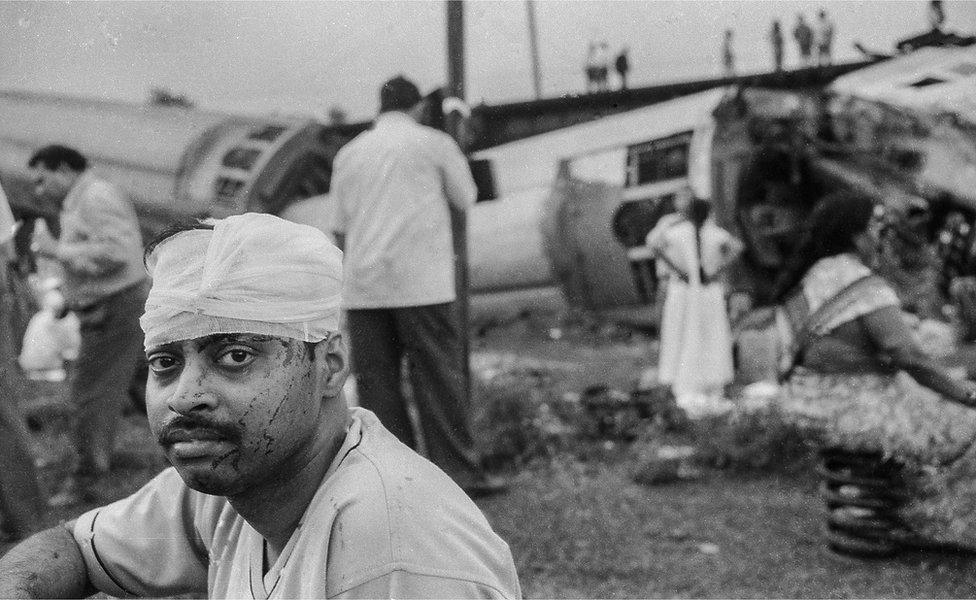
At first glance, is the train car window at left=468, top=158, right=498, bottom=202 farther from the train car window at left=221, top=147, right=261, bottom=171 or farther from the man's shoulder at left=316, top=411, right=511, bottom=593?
the man's shoulder at left=316, top=411, right=511, bottom=593

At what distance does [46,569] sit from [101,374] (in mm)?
3424

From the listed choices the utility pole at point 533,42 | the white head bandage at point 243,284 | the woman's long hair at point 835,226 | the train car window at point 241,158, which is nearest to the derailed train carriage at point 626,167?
the train car window at point 241,158

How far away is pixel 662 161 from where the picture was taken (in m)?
9.07

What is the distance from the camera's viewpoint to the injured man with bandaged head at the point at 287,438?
3.99 ft

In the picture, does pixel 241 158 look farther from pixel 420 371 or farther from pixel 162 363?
pixel 162 363

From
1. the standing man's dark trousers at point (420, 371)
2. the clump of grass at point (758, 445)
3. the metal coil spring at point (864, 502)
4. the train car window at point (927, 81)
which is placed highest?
the train car window at point (927, 81)

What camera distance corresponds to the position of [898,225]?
750 centimetres

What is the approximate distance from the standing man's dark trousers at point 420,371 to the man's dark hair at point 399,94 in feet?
3.04

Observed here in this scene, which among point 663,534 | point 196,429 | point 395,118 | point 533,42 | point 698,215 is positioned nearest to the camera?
point 196,429

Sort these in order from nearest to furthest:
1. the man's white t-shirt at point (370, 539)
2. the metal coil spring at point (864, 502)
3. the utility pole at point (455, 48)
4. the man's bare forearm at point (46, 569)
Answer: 1. the man's white t-shirt at point (370, 539)
2. the man's bare forearm at point (46, 569)
3. the metal coil spring at point (864, 502)
4. the utility pole at point (455, 48)

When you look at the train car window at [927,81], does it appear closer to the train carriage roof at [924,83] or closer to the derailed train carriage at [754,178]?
the train carriage roof at [924,83]

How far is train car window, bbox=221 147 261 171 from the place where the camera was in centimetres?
793

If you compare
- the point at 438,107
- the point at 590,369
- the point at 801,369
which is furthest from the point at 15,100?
the point at 801,369

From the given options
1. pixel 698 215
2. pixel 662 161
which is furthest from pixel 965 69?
pixel 662 161
